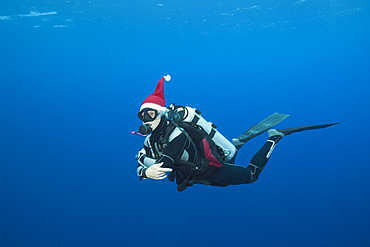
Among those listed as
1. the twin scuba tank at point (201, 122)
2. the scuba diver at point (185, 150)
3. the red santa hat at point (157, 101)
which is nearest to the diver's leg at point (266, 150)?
the scuba diver at point (185, 150)

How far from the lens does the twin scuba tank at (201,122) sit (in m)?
1.82

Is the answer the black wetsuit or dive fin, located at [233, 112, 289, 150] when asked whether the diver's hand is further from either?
dive fin, located at [233, 112, 289, 150]

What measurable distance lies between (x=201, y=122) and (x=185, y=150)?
233mm

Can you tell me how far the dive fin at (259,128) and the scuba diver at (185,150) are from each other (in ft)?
0.53

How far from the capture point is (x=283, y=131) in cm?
229

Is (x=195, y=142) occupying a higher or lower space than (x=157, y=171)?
higher

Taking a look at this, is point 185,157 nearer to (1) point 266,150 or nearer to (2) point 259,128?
(1) point 266,150

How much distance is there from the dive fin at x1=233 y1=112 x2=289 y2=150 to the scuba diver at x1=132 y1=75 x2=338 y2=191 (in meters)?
0.16

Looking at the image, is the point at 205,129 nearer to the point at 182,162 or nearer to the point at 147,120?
Result: the point at 182,162

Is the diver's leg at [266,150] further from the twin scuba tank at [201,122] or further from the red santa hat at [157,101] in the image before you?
the red santa hat at [157,101]

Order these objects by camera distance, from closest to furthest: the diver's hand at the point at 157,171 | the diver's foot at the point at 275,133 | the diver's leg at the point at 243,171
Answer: the diver's hand at the point at 157,171
the diver's leg at the point at 243,171
the diver's foot at the point at 275,133

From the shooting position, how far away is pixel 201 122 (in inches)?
75.5

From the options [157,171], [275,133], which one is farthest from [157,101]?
[275,133]

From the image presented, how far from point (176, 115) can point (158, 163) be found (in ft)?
1.13
